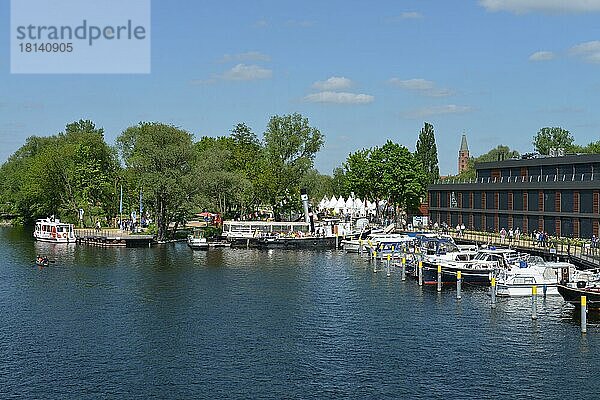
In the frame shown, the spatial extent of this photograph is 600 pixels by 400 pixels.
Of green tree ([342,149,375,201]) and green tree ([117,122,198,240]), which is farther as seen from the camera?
green tree ([342,149,375,201])

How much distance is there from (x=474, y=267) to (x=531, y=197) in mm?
38095

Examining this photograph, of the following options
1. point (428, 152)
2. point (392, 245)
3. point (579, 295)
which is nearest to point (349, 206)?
point (428, 152)

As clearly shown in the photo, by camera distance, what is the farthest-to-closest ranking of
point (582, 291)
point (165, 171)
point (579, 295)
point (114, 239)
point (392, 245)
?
point (165, 171)
point (114, 239)
point (392, 245)
point (579, 295)
point (582, 291)

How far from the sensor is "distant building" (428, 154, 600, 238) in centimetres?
9181

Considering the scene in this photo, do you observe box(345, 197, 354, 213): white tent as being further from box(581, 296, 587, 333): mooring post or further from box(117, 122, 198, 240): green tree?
box(581, 296, 587, 333): mooring post

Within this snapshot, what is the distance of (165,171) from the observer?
113m

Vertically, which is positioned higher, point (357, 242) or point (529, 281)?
point (357, 242)

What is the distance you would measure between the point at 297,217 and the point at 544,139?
8049cm

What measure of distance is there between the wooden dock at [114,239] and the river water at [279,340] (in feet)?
114

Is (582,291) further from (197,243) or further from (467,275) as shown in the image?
(197,243)

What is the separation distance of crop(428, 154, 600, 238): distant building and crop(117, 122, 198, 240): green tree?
40.2m

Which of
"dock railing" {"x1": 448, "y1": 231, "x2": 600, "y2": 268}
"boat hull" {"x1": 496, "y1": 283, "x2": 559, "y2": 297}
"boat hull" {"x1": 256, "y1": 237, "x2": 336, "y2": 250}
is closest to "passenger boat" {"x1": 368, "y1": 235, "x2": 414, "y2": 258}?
"dock railing" {"x1": 448, "y1": 231, "x2": 600, "y2": 268}

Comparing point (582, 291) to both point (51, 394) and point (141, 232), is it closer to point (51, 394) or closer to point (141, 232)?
point (51, 394)

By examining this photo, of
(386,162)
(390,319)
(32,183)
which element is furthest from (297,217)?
(390,319)
